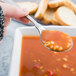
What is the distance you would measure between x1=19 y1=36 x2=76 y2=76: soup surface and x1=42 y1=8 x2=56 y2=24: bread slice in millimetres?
589

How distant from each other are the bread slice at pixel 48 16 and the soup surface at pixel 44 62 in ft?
1.93

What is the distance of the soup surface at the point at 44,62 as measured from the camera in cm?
124

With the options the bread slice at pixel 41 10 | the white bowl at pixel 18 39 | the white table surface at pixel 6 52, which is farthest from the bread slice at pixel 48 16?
the white bowl at pixel 18 39

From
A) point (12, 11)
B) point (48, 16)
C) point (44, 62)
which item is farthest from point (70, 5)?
point (44, 62)

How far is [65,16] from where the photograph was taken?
1.99 metres

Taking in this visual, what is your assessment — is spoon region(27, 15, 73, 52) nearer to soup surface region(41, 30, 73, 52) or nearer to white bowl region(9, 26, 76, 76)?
soup surface region(41, 30, 73, 52)

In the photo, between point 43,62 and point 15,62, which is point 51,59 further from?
point 15,62

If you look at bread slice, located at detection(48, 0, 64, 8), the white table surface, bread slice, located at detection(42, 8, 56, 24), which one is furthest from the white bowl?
bread slice, located at detection(48, 0, 64, 8)

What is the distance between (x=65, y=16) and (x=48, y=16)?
20 cm

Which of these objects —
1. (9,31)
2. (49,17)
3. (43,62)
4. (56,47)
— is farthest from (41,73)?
(49,17)

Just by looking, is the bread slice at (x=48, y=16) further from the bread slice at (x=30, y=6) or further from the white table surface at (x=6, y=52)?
the white table surface at (x=6, y=52)

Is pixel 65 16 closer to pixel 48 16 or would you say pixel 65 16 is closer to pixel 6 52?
pixel 48 16

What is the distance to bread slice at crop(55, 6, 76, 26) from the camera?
6.24ft

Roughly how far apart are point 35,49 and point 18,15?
11.8 inches
